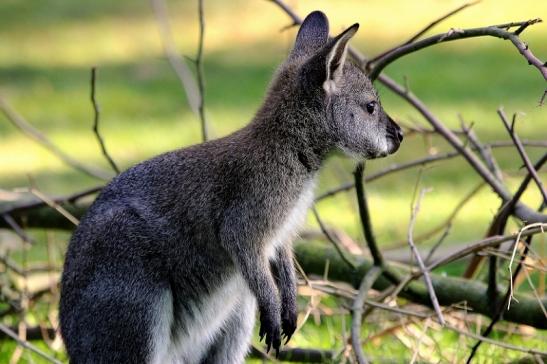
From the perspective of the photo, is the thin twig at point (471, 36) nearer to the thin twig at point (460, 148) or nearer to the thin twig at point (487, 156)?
the thin twig at point (460, 148)

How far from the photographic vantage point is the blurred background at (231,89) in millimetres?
8188

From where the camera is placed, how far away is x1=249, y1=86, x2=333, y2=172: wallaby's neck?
4.33 m

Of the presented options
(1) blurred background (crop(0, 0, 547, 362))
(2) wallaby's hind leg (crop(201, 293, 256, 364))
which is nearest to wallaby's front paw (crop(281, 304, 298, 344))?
(2) wallaby's hind leg (crop(201, 293, 256, 364))

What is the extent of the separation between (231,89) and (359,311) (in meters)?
6.49

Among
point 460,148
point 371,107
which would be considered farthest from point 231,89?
point 371,107

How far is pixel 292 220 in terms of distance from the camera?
4.33 meters

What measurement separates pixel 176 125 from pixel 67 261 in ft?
18.6

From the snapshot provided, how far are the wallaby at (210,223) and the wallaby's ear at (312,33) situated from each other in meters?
0.14

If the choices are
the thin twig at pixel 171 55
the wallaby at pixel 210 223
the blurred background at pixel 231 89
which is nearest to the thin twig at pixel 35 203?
the blurred background at pixel 231 89

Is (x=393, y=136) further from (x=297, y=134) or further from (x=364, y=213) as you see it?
(x=364, y=213)

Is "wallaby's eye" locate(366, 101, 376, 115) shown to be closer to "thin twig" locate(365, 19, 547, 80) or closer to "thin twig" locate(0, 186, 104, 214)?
"thin twig" locate(365, 19, 547, 80)

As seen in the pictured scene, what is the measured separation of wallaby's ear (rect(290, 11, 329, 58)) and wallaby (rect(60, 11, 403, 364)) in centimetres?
14

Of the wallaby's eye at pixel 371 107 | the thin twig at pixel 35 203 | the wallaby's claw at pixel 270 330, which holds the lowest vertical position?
the thin twig at pixel 35 203

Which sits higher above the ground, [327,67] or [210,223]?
[327,67]
